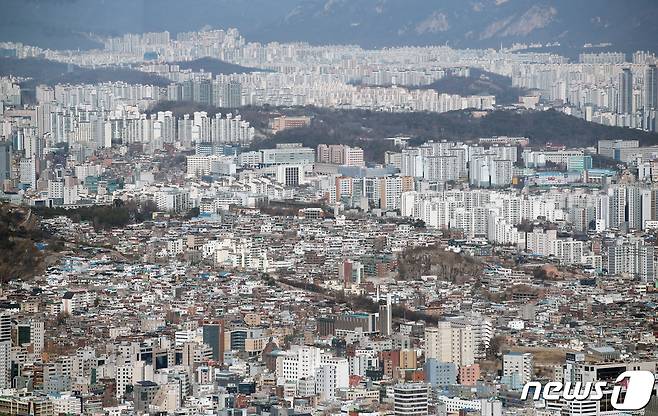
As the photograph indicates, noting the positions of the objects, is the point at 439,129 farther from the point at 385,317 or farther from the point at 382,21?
the point at 385,317

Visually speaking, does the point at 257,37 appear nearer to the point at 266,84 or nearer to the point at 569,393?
the point at 266,84

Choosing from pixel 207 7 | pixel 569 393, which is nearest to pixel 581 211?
pixel 569 393

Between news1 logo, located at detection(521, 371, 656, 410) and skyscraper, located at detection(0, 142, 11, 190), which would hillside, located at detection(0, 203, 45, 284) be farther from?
news1 logo, located at detection(521, 371, 656, 410)

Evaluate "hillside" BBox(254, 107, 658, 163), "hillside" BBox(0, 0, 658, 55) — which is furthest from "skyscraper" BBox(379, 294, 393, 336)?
"hillside" BBox(0, 0, 658, 55)

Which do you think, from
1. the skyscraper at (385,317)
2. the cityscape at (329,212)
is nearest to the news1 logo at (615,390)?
the cityscape at (329,212)

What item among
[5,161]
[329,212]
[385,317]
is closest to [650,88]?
[329,212]

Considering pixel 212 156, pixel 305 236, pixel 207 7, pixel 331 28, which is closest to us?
pixel 305 236
